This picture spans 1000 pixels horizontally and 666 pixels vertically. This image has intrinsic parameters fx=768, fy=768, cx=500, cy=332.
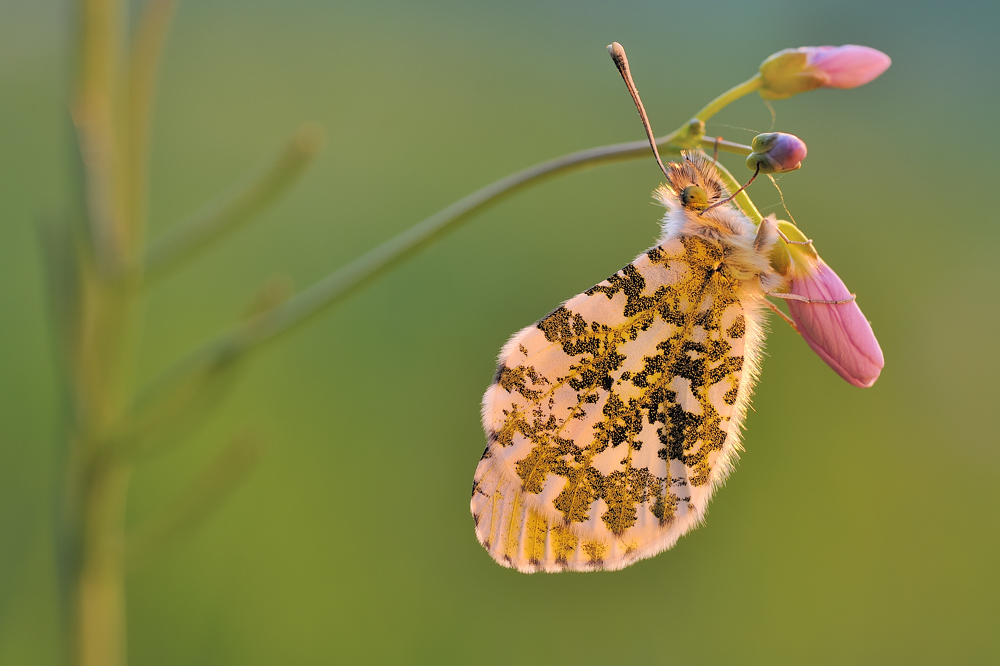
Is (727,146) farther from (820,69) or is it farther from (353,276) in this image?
(353,276)

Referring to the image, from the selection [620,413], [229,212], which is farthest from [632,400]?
[229,212]

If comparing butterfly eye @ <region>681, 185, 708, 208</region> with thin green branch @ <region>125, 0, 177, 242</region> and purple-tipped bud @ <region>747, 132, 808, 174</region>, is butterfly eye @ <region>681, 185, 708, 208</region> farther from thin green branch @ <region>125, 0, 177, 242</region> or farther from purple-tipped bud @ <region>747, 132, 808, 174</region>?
thin green branch @ <region>125, 0, 177, 242</region>

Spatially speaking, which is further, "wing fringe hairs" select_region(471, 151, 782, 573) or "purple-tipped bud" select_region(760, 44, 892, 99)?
"wing fringe hairs" select_region(471, 151, 782, 573)

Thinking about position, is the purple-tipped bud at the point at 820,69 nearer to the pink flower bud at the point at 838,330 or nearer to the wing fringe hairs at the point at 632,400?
the wing fringe hairs at the point at 632,400

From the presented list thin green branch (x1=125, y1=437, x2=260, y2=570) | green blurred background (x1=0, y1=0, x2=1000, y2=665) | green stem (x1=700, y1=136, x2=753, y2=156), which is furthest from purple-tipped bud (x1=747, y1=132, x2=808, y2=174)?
green blurred background (x1=0, y1=0, x2=1000, y2=665)

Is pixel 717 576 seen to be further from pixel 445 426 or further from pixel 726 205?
pixel 726 205

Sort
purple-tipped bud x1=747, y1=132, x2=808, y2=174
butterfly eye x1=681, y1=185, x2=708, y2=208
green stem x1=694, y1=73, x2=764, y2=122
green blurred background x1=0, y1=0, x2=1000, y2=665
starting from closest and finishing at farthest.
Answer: purple-tipped bud x1=747, y1=132, x2=808, y2=174 < green stem x1=694, y1=73, x2=764, y2=122 < butterfly eye x1=681, y1=185, x2=708, y2=208 < green blurred background x1=0, y1=0, x2=1000, y2=665
